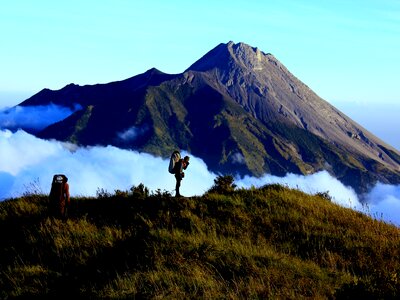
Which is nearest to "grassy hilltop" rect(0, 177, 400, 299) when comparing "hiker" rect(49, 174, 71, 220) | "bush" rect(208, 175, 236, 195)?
"hiker" rect(49, 174, 71, 220)

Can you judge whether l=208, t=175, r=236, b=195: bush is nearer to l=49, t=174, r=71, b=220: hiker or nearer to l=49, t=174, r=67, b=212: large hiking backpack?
l=49, t=174, r=71, b=220: hiker

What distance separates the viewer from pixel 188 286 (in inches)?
349

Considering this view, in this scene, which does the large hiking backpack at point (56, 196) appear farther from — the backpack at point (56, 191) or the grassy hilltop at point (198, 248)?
the grassy hilltop at point (198, 248)

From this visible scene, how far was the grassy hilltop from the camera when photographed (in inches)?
348

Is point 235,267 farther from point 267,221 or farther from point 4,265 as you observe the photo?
point 4,265

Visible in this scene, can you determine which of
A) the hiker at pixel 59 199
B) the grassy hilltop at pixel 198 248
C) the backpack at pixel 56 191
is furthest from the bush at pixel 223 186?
the backpack at pixel 56 191

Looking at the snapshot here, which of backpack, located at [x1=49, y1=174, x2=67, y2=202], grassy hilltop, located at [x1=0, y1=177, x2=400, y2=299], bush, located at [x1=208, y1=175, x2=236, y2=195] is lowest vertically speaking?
grassy hilltop, located at [x1=0, y1=177, x2=400, y2=299]

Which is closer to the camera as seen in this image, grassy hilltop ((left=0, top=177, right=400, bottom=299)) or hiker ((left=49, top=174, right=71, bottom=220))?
grassy hilltop ((left=0, top=177, right=400, bottom=299))

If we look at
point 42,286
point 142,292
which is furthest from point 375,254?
point 42,286

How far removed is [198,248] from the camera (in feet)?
35.2

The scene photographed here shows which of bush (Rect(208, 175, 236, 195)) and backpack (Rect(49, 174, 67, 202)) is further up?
bush (Rect(208, 175, 236, 195))

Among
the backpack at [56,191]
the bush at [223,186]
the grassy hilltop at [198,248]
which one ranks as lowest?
the grassy hilltop at [198,248]

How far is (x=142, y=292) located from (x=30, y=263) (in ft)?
11.7

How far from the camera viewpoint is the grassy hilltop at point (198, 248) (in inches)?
348
